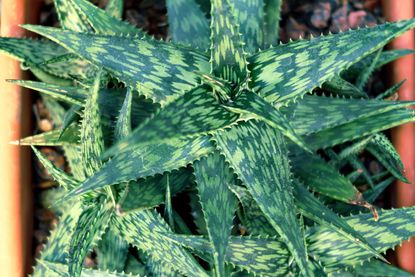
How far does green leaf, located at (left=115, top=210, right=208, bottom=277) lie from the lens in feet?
2.27

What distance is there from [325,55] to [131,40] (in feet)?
0.75

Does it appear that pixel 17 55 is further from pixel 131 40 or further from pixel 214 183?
pixel 214 183

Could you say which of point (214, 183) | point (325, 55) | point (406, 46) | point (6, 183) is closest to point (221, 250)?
point (214, 183)

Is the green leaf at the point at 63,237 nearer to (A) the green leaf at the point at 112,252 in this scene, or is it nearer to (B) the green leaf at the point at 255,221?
(A) the green leaf at the point at 112,252

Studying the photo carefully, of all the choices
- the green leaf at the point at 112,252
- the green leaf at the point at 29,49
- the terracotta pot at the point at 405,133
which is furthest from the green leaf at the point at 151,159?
the terracotta pot at the point at 405,133

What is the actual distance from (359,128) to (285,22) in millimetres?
320

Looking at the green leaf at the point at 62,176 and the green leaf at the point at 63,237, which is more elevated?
the green leaf at the point at 62,176

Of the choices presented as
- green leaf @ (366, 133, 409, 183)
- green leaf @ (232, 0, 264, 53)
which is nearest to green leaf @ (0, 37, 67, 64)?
green leaf @ (232, 0, 264, 53)

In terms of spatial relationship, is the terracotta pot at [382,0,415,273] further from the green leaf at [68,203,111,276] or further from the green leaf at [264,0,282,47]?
the green leaf at [68,203,111,276]

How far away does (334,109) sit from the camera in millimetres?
765

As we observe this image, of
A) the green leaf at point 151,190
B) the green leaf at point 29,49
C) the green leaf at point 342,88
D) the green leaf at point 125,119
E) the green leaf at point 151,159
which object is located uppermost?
the green leaf at point 29,49

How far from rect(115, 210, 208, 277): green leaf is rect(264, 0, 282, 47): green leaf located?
13.4 inches

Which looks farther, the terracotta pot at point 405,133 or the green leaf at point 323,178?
the terracotta pot at point 405,133

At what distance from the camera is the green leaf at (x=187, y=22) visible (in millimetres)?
811
